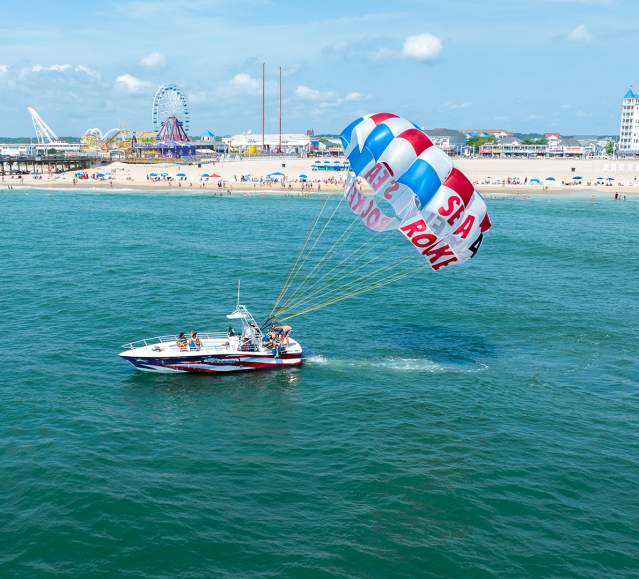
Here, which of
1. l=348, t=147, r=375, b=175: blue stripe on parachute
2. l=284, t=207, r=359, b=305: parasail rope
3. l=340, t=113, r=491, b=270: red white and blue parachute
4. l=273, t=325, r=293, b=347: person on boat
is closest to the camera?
l=340, t=113, r=491, b=270: red white and blue parachute

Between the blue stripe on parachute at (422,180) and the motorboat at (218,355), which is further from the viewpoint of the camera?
the motorboat at (218,355)

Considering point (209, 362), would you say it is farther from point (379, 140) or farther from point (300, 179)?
→ point (300, 179)

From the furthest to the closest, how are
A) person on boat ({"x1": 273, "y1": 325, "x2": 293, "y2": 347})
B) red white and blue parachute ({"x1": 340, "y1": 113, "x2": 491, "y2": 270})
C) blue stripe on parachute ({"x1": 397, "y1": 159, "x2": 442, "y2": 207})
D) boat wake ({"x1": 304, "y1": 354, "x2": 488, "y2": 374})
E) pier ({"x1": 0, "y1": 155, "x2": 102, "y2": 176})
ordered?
pier ({"x1": 0, "y1": 155, "x2": 102, "y2": 176}) < boat wake ({"x1": 304, "y1": 354, "x2": 488, "y2": 374}) < person on boat ({"x1": 273, "y1": 325, "x2": 293, "y2": 347}) < red white and blue parachute ({"x1": 340, "y1": 113, "x2": 491, "y2": 270}) < blue stripe on parachute ({"x1": 397, "y1": 159, "x2": 442, "y2": 207})

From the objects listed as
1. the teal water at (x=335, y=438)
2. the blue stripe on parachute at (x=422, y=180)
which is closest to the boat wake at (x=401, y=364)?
the teal water at (x=335, y=438)

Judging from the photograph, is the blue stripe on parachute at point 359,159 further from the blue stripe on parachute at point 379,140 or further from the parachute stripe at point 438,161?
the parachute stripe at point 438,161

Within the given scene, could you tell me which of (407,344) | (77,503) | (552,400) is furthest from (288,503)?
(407,344)

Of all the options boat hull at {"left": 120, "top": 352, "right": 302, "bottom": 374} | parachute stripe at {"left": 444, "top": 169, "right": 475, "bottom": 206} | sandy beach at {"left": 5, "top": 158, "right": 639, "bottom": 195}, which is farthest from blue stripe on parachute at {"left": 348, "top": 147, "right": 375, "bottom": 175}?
sandy beach at {"left": 5, "top": 158, "right": 639, "bottom": 195}

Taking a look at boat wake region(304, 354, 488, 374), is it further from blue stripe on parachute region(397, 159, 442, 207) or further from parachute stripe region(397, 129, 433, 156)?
parachute stripe region(397, 129, 433, 156)

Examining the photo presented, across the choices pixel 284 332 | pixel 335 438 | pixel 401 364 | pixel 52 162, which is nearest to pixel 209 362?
pixel 284 332
